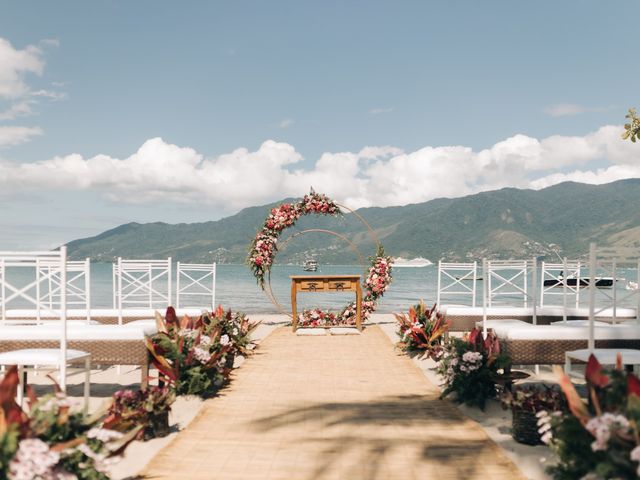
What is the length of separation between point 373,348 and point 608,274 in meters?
4.69

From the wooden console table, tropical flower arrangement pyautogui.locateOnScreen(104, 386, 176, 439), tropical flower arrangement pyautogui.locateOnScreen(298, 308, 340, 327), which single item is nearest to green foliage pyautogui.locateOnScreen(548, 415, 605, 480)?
tropical flower arrangement pyautogui.locateOnScreen(104, 386, 176, 439)

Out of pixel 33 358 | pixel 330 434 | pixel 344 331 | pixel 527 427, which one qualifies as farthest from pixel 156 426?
pixel 344 331

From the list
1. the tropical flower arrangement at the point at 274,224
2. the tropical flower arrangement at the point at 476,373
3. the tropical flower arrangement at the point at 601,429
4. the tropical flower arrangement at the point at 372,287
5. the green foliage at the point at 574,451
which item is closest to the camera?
the tropical flower arrangement at the point at 601,429

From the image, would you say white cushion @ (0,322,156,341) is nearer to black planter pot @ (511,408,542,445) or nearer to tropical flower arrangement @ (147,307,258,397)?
tropical flower arrangement @ (147,307,258,397)

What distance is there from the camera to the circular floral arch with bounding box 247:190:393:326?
16359mm

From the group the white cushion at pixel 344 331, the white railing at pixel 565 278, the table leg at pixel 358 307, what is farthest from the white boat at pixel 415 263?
the white railing at pixel 565 278

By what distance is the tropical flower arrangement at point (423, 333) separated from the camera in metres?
10.0

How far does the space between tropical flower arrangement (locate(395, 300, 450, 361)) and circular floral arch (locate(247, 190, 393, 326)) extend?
532 cm

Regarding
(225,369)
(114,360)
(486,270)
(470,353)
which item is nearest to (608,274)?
(486,270)

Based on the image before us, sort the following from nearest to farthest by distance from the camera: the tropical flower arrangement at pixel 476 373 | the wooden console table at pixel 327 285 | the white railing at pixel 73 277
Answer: the tropical flower arrangement at pixel 476 373 → the white railing at pixel 73 277 → the wooden console table at pixel 327 285

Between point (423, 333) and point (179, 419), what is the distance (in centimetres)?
513

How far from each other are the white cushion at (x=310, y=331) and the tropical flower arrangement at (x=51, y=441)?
35.2 feet

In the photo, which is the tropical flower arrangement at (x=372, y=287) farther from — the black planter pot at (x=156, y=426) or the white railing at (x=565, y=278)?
the black planter pot at (x=156, y=426)

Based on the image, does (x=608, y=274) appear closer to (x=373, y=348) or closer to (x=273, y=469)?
(x=373, y=348)
